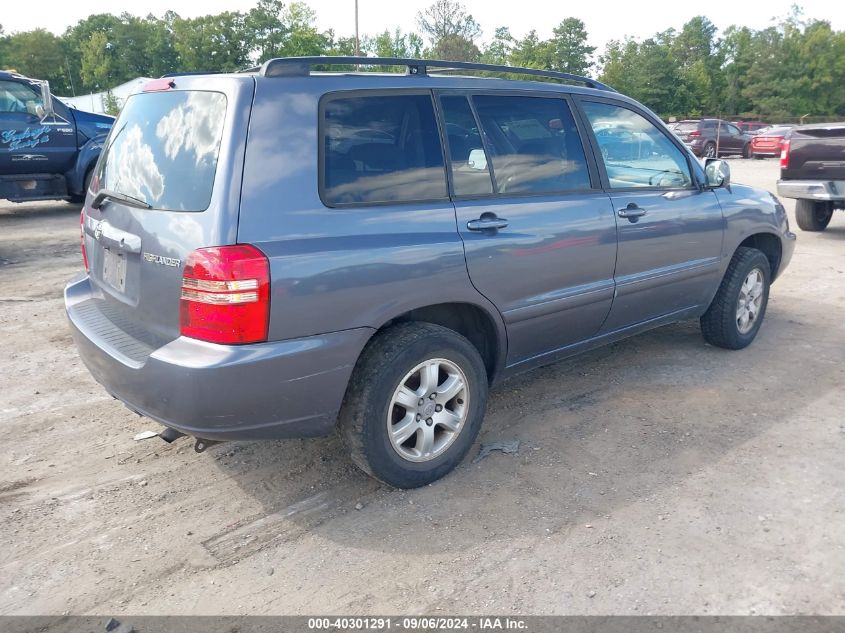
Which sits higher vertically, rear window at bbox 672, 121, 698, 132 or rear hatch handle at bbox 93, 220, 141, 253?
rear window at bbox 672, 121, 698, 132

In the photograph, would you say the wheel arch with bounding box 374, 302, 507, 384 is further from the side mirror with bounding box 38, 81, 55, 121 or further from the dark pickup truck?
the side mirror with bounding box 38, 81, 55, 121

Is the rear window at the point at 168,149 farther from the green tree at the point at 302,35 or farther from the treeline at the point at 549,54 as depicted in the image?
the treeline at the point at 549,54

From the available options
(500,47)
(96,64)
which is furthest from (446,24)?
(96,64)

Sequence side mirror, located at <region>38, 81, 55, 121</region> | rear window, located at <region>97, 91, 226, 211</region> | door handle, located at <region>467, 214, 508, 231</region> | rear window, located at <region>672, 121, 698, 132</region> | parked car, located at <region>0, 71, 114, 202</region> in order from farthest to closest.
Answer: rear window, located at <region>672, 121, 698, 132</region>
side mirror, located at <region>38, 81, 55, 121</region>
parked car, located at <region>0, 71, 114, 202</region>
door handle, located at <region>467, 214, 508, 231</region>
rear window, located at <region>97, 91, 226, 211</region>

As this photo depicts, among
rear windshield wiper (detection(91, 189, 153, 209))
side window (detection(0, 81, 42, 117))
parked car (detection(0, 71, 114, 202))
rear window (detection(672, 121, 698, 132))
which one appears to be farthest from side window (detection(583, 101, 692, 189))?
rear window (detection(672, 121, 698, 132))

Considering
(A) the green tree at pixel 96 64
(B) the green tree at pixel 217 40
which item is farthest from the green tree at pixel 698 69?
(A) the green tree at pixel 96 64

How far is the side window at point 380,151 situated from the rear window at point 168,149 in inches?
18.0

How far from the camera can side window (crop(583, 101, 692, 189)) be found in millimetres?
4152

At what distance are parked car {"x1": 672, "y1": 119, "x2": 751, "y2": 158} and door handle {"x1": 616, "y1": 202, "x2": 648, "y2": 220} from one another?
2294cm

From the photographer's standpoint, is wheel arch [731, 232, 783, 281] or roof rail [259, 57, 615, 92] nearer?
roof rail [259, 57, 615, 92]

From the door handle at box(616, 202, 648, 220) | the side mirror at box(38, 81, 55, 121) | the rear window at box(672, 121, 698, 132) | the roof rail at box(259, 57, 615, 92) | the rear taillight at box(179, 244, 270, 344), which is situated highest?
the rear window at box(672, 121, 698, 132)

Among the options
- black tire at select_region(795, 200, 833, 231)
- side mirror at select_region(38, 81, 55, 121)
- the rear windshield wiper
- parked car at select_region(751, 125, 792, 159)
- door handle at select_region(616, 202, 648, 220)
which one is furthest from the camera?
parked car at select_region(751, 125, 792, 159)

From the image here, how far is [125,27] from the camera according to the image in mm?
75125

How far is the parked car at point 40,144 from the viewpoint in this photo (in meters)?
10.3
